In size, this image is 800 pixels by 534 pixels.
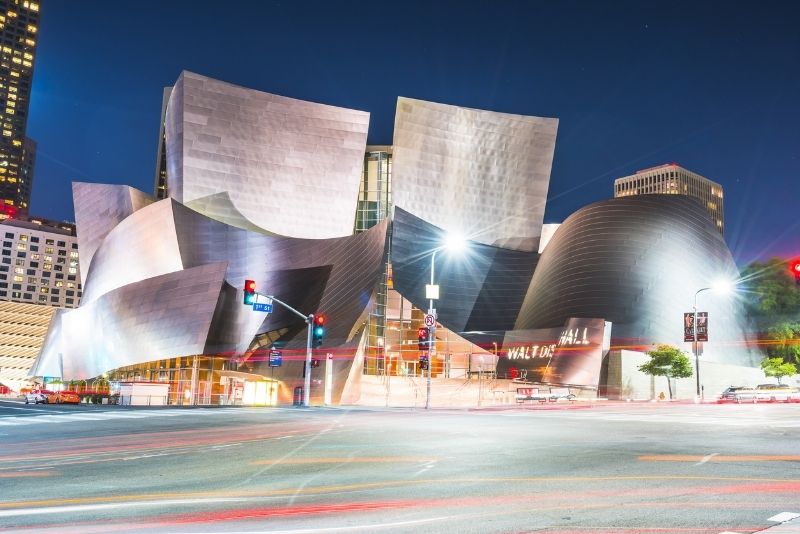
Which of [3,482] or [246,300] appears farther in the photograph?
[246,300]

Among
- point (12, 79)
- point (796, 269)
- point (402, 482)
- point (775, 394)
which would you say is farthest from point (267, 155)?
point (12, 79)

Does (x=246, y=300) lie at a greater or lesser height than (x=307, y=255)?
lesser

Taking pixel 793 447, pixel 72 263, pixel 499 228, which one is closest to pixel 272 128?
pixel 499 228

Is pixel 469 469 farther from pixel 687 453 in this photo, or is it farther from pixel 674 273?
pixel 674 273

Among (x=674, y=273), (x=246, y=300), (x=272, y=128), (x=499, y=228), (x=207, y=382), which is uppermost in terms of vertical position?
(x=272, y=128)

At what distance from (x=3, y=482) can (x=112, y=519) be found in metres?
3.58

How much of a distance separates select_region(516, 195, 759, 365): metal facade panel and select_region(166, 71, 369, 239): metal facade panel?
879 inches

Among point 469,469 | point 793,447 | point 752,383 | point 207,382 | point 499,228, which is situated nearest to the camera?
point 469,469

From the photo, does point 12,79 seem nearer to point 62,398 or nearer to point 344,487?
point 62,398

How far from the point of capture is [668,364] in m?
52.0

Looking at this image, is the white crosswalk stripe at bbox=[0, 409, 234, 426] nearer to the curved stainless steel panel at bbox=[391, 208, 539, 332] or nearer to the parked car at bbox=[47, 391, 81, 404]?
the parked car at bbox=[47, 391, 81, 404]

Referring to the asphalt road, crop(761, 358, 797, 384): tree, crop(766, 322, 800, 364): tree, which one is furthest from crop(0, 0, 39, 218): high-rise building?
the asphalt road

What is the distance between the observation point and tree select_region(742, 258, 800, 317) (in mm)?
76562

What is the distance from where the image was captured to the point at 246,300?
30.3 m
